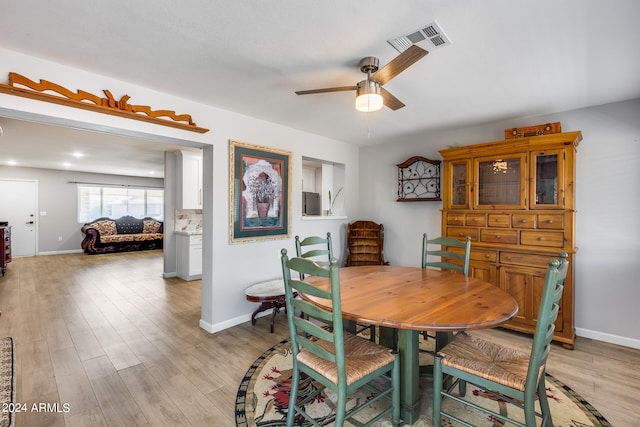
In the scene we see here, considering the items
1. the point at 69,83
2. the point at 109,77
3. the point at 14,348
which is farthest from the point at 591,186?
the point at 14,348

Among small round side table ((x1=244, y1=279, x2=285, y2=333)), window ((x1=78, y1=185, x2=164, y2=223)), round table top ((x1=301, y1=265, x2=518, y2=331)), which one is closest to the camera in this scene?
round table top ((x1=301, y1=265, x2=518, y2=331))

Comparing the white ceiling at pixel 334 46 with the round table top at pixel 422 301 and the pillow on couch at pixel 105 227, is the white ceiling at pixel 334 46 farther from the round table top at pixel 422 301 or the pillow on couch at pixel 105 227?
the pillow on couch at pixel 105 227

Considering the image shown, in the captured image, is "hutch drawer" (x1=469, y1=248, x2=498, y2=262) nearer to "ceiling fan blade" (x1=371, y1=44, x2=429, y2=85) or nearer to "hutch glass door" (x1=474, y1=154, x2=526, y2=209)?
"hutch glass door" (x1=474, y1=154, x2=526, y2=209)

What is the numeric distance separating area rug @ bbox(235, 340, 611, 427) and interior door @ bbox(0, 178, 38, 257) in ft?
29.9

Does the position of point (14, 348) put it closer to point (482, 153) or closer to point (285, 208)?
point (285, 208)

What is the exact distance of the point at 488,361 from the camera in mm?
1625

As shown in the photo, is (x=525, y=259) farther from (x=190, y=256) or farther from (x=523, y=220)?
(x=190, y=256)

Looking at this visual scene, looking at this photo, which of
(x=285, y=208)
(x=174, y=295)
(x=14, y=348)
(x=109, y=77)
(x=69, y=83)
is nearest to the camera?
(x=69, y=83)

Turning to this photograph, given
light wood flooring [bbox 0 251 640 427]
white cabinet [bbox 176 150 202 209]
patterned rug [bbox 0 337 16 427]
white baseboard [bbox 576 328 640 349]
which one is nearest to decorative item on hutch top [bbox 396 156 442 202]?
light wood flooring [bbox 0 251 640 427]

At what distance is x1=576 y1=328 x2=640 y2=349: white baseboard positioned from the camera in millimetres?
2801

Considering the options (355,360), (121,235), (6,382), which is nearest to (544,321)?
(355,360)

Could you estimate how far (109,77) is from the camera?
2393 millimetres

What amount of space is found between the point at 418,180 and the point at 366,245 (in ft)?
3.98

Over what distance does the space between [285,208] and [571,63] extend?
3000 mm
